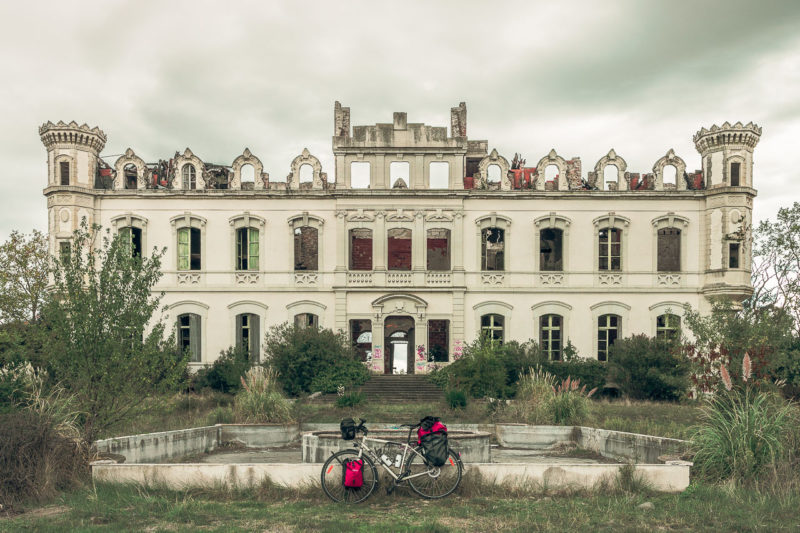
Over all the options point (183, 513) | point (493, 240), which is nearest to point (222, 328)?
point (493, 240)

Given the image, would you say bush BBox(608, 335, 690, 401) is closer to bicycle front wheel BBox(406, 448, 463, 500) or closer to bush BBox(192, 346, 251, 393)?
bush BBox(192, 346, 251, 393)

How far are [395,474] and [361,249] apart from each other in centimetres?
2197

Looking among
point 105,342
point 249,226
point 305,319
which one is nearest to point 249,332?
point 305,319

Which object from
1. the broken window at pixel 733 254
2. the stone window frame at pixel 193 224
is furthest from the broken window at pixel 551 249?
the stone window frame at pixel 193 224

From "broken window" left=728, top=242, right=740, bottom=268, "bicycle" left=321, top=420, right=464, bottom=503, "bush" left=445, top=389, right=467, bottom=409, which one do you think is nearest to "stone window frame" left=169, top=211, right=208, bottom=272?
"bush" left=445, top=389, right=467, bottom=409

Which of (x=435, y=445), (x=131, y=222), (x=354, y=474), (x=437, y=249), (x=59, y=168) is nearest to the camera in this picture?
(x=354, y=474)

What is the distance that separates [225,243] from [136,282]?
18275mm

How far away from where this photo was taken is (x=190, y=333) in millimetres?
29953

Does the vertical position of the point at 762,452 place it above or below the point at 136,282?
below

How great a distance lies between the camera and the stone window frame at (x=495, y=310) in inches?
1185

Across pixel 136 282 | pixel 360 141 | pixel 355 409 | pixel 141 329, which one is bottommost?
pixel 355 409

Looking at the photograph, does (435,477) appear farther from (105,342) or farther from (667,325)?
(667,325)

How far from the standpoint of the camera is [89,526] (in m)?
8.20

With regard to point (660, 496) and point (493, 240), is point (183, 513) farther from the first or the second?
point (493, 240)
